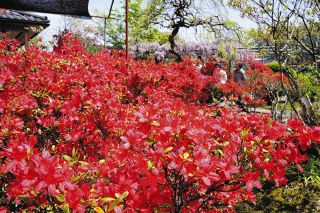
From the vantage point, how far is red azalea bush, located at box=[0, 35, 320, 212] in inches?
62.6

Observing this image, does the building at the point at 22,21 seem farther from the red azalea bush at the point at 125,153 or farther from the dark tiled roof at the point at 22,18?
the red azalea bush at the point at 125,153

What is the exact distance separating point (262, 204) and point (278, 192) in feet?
0.86

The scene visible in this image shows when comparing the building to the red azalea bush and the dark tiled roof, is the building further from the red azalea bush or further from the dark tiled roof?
the red azalea bush

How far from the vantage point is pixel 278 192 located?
12.4 feet

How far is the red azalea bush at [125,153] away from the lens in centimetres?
159

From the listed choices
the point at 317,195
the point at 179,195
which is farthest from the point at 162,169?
the point at 317,195

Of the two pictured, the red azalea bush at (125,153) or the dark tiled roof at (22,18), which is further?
the dark tiled roof at (22,18)

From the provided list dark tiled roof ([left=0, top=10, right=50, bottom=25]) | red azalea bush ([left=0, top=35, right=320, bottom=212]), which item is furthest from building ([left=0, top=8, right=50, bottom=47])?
red azalea bush ([left=0, top=35, right=320, bottom=212])

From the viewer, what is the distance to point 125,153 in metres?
1.99

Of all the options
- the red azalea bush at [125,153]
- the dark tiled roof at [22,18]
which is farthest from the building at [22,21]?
the red azalea bush at [125,153]

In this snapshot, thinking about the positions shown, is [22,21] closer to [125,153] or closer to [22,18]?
[22,18]

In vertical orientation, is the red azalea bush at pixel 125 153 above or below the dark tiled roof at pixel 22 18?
below

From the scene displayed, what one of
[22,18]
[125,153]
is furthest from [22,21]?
[125,153]

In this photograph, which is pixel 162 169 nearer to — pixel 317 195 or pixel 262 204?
pixel 262 204
